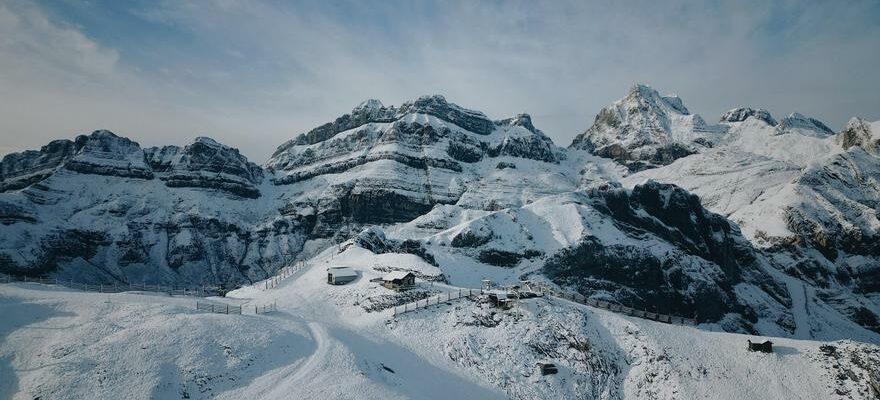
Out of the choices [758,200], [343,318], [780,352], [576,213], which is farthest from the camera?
[758,200]

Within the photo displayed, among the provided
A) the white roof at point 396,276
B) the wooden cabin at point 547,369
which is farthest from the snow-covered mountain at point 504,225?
the wooden cabin at point 547,369

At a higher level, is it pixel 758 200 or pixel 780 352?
pixel 758 200

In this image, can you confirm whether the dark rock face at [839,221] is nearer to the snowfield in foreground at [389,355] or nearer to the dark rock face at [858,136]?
the dark rock face at [858,136]

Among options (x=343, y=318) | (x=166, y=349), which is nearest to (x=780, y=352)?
(x=343, y=318)

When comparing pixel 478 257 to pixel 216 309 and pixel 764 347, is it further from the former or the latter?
pixel 764 347

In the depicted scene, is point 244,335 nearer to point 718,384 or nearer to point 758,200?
point 718,384
